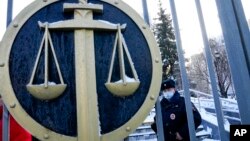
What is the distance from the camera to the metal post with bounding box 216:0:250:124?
125 cm

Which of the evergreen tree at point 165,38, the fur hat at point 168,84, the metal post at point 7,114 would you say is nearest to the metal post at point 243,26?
the metal post at point 7,114

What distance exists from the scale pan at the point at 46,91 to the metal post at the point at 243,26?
2.93ft

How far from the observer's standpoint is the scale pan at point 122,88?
1.08m

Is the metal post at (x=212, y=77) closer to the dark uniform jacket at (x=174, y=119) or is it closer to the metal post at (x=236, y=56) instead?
the metal post at (x=236, y=56)

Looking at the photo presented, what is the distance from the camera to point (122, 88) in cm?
108

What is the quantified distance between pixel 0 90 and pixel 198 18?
97cm

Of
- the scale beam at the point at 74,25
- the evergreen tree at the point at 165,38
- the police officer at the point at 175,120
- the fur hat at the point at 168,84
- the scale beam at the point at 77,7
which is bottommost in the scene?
the police officer at the point at 175,120

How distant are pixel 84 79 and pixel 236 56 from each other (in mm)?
753

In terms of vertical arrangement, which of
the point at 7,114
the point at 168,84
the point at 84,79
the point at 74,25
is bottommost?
the point at 7,114

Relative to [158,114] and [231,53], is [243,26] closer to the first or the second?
[231,53]

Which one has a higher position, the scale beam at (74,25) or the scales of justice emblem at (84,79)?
the scale beam at (74,25)

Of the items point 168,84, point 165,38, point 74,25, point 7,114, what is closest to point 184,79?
point 74,25

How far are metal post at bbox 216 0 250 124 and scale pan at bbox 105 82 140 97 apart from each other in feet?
1.70

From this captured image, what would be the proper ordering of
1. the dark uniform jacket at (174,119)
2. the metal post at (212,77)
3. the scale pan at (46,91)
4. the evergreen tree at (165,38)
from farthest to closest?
the evergreen tree at (165,38) < the dark uniform jacket at (174,119) < the metal post at (212,77) < the scale pan at (46,91)
